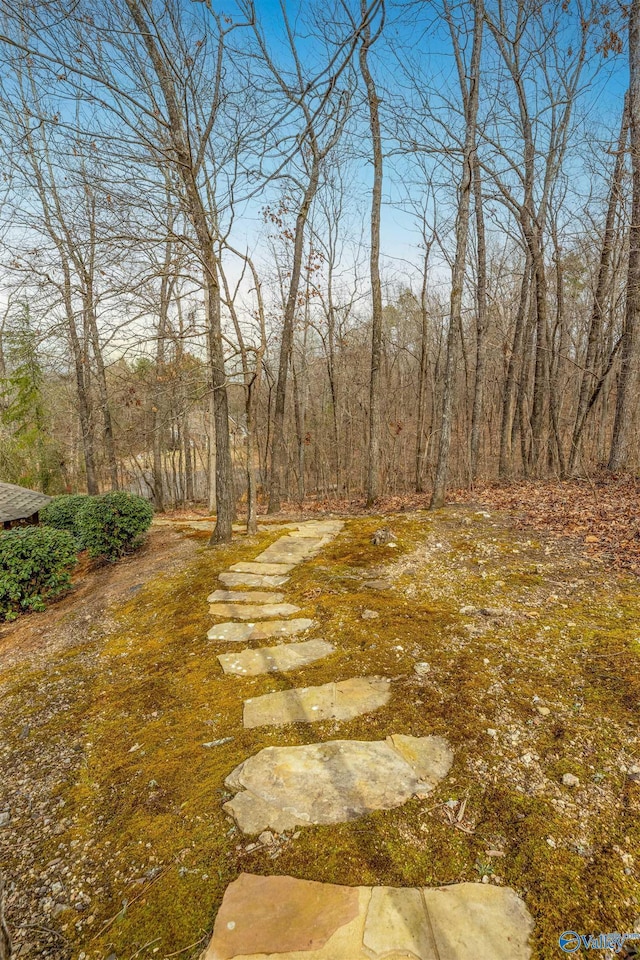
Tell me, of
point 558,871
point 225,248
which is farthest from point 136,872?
point 225,248

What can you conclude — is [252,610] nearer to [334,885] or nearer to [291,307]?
[334,885]

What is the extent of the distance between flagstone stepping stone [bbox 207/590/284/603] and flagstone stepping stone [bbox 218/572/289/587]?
162mm

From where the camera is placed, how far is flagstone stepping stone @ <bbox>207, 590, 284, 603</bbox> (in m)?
3.91

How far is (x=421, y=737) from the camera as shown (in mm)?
2088

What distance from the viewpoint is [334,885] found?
1430 millimetres

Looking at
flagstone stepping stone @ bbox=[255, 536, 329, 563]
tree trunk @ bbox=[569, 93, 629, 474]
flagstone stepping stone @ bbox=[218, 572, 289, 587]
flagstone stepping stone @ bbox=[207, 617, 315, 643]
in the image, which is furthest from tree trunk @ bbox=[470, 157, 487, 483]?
flagstone stepping stone @ bbox=[207, 617, 315, 643]

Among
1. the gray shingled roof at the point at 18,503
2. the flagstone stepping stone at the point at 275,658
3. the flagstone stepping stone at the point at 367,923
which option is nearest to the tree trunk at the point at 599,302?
the flagstone stepping stone at the point at 275,658

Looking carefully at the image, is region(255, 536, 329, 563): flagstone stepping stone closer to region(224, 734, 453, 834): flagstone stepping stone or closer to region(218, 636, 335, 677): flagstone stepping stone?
region(218, 636, 335, 677): flagstone stepping stone

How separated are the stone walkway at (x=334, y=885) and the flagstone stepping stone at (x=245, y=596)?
0.83m

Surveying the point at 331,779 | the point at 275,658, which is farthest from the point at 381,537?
the point at 331,779

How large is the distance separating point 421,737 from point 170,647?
2.14 metres

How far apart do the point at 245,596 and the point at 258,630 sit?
27.4 inches

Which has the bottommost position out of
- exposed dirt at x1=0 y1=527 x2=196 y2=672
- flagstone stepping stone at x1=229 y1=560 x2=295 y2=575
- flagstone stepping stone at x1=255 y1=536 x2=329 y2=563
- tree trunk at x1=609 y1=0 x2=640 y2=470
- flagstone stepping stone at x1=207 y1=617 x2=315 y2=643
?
exposed dirt at x1=0 y1=527 x2=196 y2=672

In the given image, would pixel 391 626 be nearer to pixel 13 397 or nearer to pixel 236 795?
pixel 236 795
